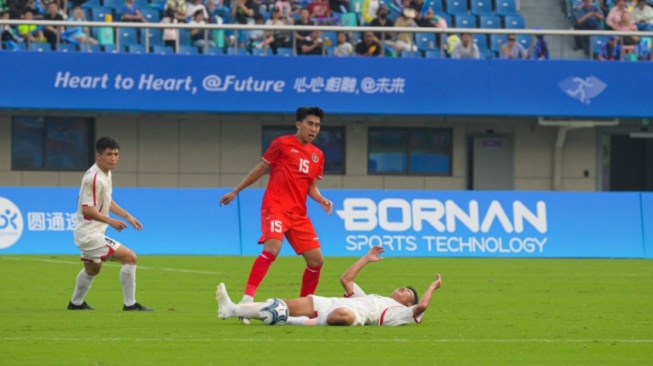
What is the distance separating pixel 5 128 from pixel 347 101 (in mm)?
8644

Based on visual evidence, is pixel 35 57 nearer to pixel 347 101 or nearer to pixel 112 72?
pixel 112 72

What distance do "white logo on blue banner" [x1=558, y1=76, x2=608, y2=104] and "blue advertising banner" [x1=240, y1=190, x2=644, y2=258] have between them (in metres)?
6.42

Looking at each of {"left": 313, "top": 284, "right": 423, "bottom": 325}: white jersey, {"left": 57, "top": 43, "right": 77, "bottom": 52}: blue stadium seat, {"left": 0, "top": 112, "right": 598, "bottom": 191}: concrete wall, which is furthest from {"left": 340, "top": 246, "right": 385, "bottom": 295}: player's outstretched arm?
{"left": 0, "top": 112, "right": 598, "bottom": 191}: concrete wall

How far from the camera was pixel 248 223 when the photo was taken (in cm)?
→ 2742

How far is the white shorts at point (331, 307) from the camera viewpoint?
13000 millimetres

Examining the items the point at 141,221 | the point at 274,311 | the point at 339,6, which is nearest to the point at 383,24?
the point at 339,6

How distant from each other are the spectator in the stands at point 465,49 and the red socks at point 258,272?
20182mm

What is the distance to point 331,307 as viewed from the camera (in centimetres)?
1302

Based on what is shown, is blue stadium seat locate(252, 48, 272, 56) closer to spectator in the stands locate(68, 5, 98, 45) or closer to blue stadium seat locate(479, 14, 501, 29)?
spectator in the stands locate(68, 5, 98, 45)

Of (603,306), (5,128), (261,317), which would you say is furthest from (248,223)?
(261,317)

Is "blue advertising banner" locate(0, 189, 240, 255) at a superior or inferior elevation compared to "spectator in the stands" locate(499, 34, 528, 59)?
inferior

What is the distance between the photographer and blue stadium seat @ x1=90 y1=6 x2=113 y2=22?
33031mm

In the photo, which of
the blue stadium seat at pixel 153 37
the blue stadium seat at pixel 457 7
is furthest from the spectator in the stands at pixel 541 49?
the blue stadium seat at pixel 153 37

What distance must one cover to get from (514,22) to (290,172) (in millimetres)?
22413
